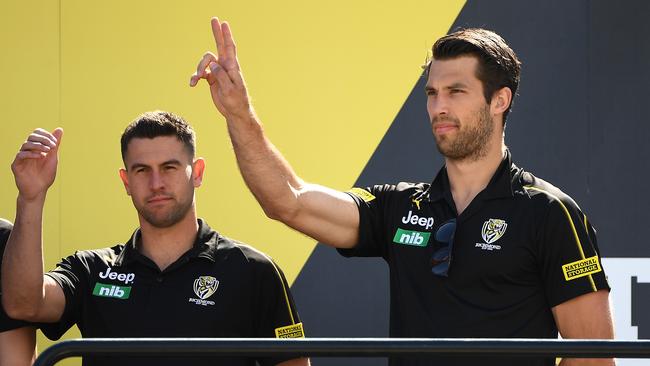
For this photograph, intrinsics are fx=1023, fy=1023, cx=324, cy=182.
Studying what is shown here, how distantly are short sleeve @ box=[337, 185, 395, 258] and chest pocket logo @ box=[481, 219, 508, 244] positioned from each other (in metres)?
0.27

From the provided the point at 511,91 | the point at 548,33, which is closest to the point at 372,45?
the point at 548,33

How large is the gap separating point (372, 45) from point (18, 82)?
3.60 feet

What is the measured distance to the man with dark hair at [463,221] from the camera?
7.68 ft

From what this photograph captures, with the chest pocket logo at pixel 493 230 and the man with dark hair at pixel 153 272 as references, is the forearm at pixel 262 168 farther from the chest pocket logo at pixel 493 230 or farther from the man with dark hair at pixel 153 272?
the chest pocket logo at pixel 493 230

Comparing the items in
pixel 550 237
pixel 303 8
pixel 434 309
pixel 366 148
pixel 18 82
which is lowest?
pixel 434 309

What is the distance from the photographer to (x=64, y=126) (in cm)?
313

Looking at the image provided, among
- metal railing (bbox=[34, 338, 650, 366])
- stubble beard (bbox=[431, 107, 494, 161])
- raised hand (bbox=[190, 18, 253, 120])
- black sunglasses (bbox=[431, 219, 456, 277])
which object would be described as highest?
raised hand (bbox=[190, 18, 253, 120])

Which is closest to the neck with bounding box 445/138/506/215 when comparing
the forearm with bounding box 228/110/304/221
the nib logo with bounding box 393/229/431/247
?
the nib logo with bounding box 393/229/431/247

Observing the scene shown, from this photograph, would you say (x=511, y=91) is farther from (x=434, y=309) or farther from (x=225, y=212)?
(x=225, y=212)

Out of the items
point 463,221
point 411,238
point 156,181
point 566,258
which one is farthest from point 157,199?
point 566,258

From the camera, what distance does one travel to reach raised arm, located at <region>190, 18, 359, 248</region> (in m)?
2.35

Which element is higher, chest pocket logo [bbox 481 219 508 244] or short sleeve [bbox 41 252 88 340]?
chest pocket logo [bbox 481 219 508 244]

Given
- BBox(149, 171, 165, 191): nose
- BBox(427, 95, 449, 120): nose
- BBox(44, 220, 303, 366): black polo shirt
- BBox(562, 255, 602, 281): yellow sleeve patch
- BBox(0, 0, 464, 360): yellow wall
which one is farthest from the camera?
A: BBox(0, 0, 464, 360): yellow wall

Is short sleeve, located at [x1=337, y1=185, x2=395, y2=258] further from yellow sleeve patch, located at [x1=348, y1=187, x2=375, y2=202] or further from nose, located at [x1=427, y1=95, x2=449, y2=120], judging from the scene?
nose, located at [x1=427, y1=95, x2=449, y2=120]
